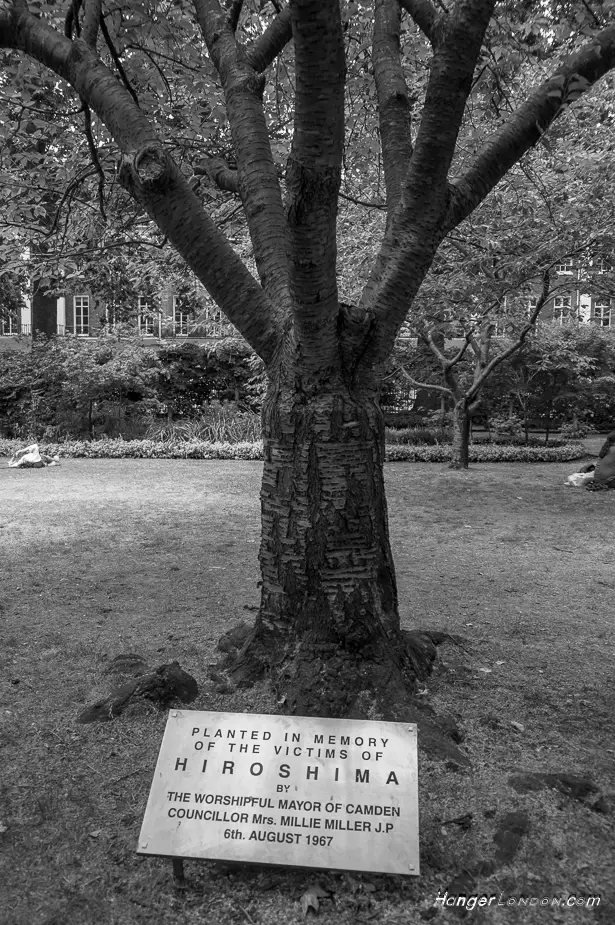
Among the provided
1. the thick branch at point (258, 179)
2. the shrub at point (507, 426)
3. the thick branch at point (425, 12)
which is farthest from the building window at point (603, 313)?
the thick branch at point (258, 179)

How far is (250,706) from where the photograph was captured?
3188mm

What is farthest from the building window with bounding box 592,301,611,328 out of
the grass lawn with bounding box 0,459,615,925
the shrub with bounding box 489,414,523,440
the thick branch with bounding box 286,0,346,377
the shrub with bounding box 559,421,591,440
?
the thick branch with bounding box 286,0,346,377

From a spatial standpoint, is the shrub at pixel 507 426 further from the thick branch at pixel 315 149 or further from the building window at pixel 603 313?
the thick branch at pixel 315 149

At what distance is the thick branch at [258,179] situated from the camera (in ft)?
11.7

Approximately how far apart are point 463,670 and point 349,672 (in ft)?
3.05

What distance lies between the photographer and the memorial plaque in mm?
1984

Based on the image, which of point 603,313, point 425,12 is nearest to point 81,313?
point 603,313

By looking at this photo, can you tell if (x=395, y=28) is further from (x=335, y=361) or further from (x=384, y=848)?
(x=384, y=848)

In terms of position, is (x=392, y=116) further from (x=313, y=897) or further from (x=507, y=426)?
(x=507, y=426)

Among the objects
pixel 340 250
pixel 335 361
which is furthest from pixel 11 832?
pixel 340 250

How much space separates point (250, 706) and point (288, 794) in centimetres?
116

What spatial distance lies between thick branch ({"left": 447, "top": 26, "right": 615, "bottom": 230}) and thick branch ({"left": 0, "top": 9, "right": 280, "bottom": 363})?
3.53ft

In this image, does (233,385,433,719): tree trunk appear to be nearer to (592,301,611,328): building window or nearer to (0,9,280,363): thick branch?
(0,9,280,363): thick branch

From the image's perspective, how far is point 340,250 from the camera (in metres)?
11.5
